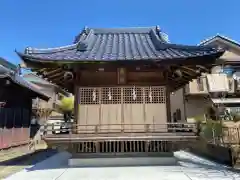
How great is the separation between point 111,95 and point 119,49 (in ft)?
6.94

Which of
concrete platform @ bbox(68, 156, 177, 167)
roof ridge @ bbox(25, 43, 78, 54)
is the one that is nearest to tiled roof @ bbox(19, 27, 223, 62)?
roof ridge @ bbox(25, 43, 78, 54)

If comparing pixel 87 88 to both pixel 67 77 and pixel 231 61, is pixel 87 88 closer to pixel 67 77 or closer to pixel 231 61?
pixel 67 77

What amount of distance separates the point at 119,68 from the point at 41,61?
106 inches

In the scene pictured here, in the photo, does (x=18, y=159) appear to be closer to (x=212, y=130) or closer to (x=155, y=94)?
(x=155, y=94)

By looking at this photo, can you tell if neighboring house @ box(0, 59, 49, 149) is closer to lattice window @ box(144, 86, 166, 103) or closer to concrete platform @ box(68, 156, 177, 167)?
concrete platform @ box(68, 156, 177, 167)

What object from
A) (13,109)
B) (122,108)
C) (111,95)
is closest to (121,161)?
(122,108)

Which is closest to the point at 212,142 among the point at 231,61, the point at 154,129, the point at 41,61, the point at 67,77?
the point at 154,129

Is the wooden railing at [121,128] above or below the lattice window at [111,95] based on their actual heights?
below

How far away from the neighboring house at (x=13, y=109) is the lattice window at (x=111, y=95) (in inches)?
238

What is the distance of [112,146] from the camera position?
8.37 m

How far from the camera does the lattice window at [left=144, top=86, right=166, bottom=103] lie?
830 cm

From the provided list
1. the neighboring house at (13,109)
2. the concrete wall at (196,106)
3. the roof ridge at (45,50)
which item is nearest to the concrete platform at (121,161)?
the roof ridge at (45,50)

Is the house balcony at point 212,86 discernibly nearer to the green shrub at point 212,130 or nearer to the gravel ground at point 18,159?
the green shrub at point 212,130

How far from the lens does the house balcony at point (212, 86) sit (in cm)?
1781
